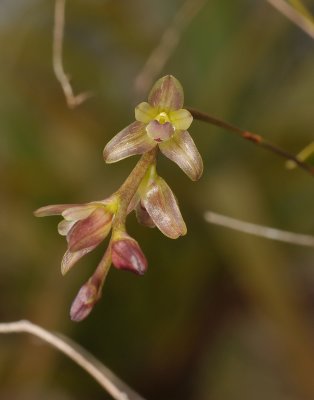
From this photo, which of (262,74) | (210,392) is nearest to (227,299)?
(210,392)

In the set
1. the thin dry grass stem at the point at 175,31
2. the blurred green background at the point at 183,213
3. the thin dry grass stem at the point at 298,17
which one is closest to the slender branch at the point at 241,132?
the thin dry grass stem at the point at 298,17

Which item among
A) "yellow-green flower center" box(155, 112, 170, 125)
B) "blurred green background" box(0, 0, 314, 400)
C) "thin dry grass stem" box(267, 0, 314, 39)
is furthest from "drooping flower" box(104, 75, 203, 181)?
"blurred green background" box(0, 0, 314, 400)

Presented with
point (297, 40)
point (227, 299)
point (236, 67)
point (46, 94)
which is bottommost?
point (227, 299)

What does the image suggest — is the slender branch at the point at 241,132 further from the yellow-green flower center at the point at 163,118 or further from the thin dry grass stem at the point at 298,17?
the thin dry grass stem at the point at 298,17

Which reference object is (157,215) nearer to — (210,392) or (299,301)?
(299,301)

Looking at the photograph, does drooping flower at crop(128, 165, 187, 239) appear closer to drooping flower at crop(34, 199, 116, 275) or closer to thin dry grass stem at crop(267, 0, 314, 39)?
drooping flower at crop(34, 199, 116, 275)

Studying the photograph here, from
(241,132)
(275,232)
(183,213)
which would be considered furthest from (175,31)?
(241,132)
